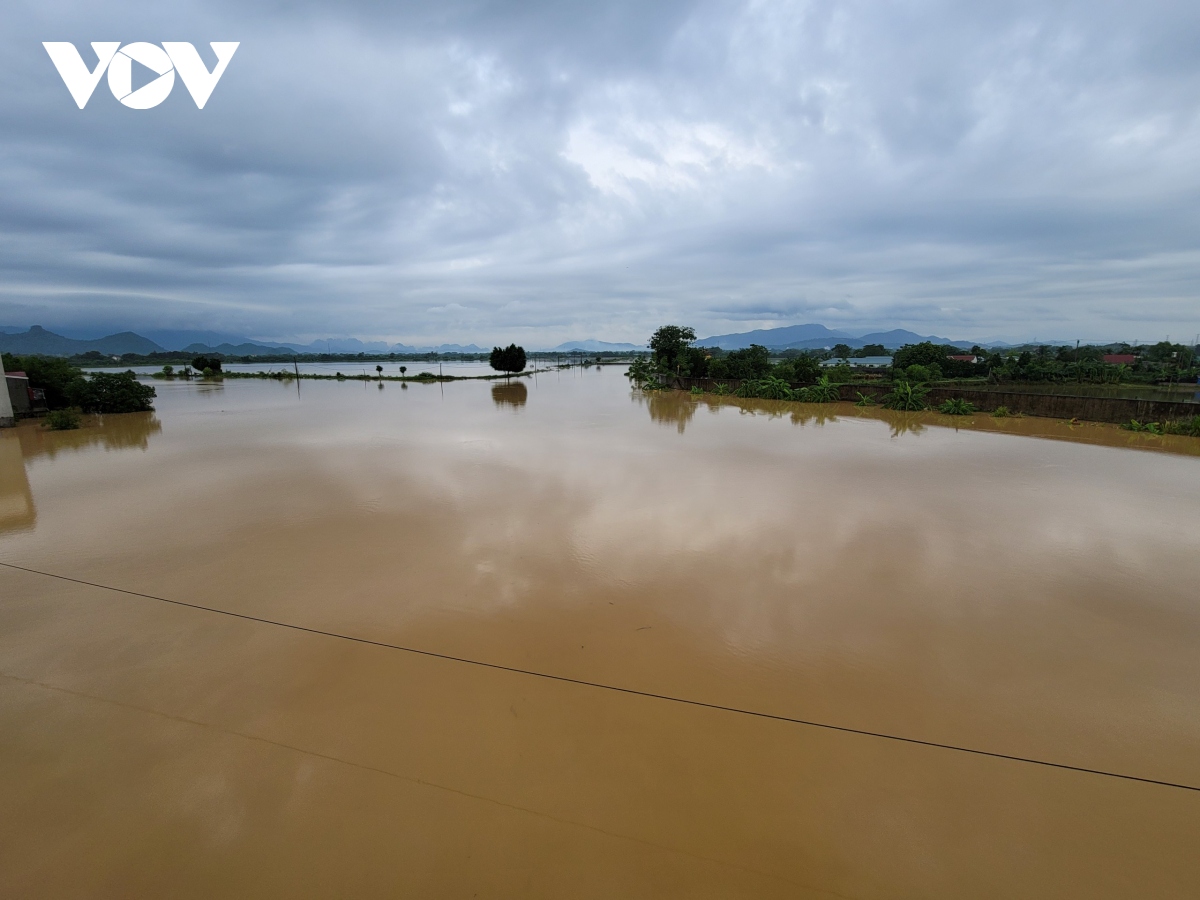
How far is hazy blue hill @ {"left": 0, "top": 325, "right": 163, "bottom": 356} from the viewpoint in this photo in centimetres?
11006

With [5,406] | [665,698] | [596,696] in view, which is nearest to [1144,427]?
[665,698]

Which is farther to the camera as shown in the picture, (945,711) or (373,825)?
(945,711)

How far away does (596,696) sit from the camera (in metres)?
2.97

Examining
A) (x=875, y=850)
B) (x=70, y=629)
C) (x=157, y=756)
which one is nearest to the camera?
(x=875, y=850)

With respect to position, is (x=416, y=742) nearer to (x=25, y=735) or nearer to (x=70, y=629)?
(x=25, y=735)

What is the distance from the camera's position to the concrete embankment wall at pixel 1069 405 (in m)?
12.9

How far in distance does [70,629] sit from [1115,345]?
6181 centimetres

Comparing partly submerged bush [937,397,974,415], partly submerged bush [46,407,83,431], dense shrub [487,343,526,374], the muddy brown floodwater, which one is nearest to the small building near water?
partly submerged bush [46,407,83,431]

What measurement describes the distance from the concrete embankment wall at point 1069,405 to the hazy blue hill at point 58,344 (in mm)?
133805

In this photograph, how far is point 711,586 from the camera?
4.32 meters

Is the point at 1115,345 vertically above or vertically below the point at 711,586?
above

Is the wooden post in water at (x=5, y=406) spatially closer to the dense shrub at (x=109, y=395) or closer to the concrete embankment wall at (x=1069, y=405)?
the dense shrub at (x=109, y=395)

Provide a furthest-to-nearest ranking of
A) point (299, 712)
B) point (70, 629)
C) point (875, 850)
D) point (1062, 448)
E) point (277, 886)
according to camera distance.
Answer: point (1062, 448) → point (70, 629) → point (299, 712) → point (875, 850) → point (277, 886)

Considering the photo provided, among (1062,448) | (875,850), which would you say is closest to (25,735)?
(875,850)
